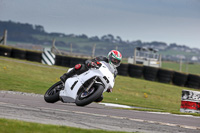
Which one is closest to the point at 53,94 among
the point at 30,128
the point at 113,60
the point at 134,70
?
the point at 113,60

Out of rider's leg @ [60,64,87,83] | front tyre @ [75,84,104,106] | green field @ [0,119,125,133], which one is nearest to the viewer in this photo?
green field @ [0,119,125,133]

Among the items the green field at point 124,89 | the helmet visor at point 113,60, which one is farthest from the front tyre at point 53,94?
the green field at point 124,89

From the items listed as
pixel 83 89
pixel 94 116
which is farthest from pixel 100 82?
pixel 94 116

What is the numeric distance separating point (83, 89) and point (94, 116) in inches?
40.1

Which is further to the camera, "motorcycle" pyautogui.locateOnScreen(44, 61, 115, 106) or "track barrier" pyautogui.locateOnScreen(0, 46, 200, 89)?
"track barrier" pyautogui.locateOnScreen(0, 46, 200, 89)

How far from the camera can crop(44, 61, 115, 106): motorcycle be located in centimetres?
865

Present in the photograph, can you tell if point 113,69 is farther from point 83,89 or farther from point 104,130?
point 104,130

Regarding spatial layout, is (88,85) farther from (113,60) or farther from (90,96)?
(113,60)

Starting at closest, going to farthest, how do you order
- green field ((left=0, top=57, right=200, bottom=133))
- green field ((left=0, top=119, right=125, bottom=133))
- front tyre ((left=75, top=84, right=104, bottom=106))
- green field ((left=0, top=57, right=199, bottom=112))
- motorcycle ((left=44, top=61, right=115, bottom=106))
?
green field ((left=0, top=119, right=125, bottom=133))
green field ((left=0, top=57, right=200, bottom=133))
front tyre ((left=75, top=84, right=104, bottom=106))
motorcycle ((left=44, top=61, right=115, bottom=106))
green field ((left=0, top=57, right=199, bottom=112))

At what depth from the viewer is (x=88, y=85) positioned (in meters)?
8.84

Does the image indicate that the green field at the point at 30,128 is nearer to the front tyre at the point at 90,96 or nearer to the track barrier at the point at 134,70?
the front tyre at the point at 90,96

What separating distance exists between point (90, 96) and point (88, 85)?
15.7 inches

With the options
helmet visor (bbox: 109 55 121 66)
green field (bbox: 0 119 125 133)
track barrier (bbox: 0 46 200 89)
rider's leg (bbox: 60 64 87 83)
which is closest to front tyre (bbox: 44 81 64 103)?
rider's leg (bbox: 60 64 87 83)

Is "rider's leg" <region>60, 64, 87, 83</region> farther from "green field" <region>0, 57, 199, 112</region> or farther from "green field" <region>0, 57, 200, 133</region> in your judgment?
"green field" <region>0, 57, 199, 112</region>
